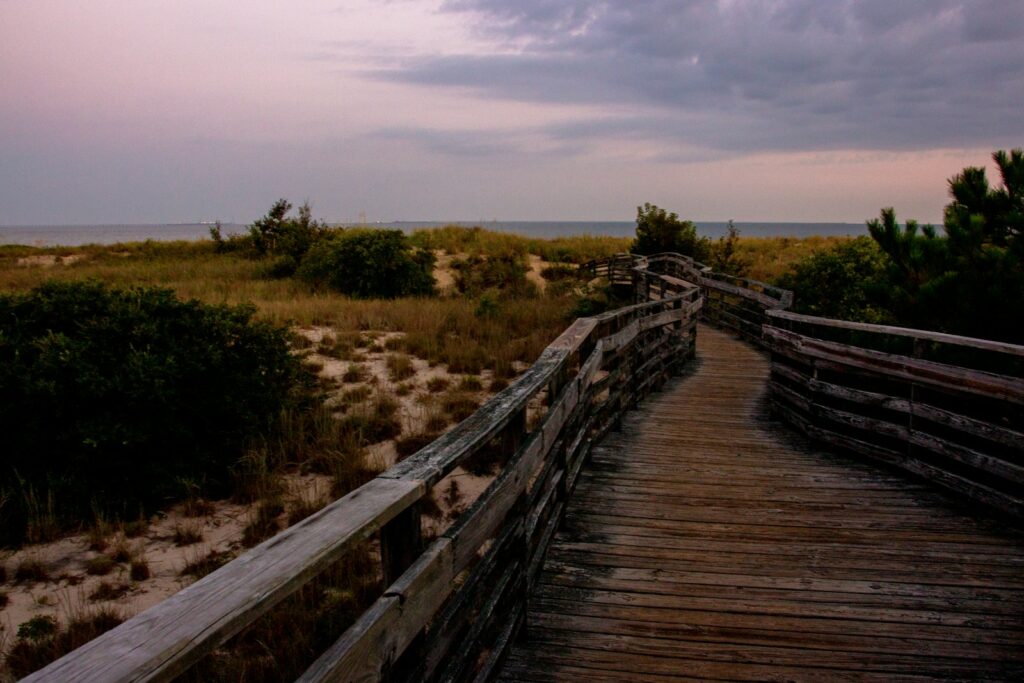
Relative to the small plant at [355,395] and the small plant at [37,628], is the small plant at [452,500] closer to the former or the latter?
the small plant at [355,395]

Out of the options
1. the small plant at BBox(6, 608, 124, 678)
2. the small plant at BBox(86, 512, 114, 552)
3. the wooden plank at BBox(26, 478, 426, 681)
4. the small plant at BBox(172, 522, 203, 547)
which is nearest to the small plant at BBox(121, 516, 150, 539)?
the small plant at BBox(86, 512, 114, 552)

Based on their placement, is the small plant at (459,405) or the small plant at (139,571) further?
the small plant at (459,405)

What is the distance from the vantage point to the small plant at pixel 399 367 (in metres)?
9.56

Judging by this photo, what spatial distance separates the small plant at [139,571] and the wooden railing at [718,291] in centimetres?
896

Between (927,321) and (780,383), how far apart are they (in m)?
2.00

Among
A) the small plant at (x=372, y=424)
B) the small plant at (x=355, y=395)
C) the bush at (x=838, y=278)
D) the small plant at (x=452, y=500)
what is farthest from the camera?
the bush at (x=838, y=278)

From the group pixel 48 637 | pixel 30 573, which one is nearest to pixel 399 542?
pixel 48 637

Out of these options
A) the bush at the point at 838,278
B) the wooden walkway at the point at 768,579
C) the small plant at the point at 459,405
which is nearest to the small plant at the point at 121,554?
the wooden walkway at the point at 768,579

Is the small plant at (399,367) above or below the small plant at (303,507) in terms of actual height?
above

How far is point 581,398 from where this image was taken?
4.79 meters

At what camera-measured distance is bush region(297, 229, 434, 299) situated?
17984 mm

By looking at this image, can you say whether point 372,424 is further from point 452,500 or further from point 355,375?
point 355,375

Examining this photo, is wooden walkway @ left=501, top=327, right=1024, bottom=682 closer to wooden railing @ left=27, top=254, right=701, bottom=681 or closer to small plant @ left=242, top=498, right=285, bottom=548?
wooden railing @ left=27, top=254, right=701, bottom=681

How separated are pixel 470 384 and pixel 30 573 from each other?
18.0 ft
